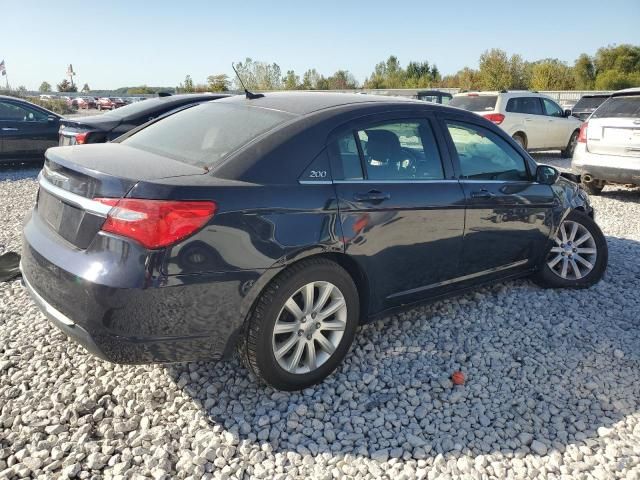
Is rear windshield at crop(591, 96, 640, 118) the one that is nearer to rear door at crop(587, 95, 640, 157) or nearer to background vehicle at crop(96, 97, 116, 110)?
rear door at crop(587, 95, 640, 157)

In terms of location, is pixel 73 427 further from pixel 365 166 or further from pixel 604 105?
pixel 604 105

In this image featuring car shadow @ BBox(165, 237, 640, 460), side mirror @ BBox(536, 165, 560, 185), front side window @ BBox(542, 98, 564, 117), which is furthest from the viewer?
front side window @ BBox(542, 98, 564, 117)

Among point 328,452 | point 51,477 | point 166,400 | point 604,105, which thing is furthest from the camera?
point 604,105

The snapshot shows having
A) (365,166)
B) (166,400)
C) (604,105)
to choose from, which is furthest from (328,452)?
(604,105)

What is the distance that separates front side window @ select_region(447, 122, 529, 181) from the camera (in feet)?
12.3

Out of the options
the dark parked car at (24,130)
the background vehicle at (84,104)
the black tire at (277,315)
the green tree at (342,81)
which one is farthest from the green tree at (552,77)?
the black tire at (277,315)

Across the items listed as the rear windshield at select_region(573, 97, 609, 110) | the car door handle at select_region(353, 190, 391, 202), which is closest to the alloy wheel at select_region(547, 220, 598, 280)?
the car door handle at select_region(353, 190, 391, 202)

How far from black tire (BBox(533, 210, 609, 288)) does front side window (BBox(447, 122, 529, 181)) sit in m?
0.85

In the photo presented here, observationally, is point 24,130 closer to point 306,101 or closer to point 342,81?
point 306,101

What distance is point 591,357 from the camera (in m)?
3.49

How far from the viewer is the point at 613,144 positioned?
7848mm

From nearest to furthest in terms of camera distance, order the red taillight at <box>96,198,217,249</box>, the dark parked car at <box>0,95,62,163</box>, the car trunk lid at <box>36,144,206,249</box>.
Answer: the red taillight at <box>96,198,217,249</box>
the car trunk lid at <box>36,144,206,249</box>
the dark parked car at <box>0,95,62,163</box>

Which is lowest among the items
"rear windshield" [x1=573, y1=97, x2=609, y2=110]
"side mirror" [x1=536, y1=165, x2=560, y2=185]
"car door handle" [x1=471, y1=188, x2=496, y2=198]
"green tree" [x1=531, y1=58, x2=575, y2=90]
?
"car door handle" [x1=471, y1=188, x2=496, y2=198]

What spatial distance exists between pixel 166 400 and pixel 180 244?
1007mm
